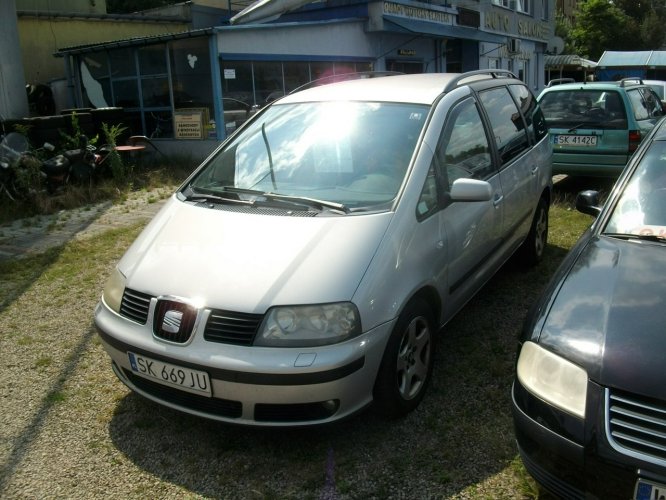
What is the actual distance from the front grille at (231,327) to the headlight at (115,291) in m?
0.67

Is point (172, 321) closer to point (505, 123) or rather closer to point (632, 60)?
point (505, 123)

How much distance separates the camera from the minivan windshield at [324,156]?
3520mm

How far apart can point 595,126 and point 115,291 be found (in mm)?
7323

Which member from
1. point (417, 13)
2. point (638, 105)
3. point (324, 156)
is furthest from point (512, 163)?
point (417, 13)

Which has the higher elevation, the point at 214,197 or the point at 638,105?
the point at 638,105

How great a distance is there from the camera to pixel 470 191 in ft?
11.2

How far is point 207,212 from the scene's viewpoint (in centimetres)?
351

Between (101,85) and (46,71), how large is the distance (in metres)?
3.34

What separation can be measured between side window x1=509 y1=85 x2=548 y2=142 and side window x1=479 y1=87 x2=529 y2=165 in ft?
0.53

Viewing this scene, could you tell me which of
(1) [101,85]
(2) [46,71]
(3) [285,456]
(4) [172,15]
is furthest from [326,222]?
(4) [172,15]

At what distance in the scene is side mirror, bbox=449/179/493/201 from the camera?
3.42 m

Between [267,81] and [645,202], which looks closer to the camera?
[645,202]

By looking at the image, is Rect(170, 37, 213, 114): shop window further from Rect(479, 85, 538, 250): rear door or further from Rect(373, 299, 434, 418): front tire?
Rect(373, 299, 434, 418): front tire

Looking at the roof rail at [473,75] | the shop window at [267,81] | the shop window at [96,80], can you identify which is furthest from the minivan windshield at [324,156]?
the shop window at [96,80]
